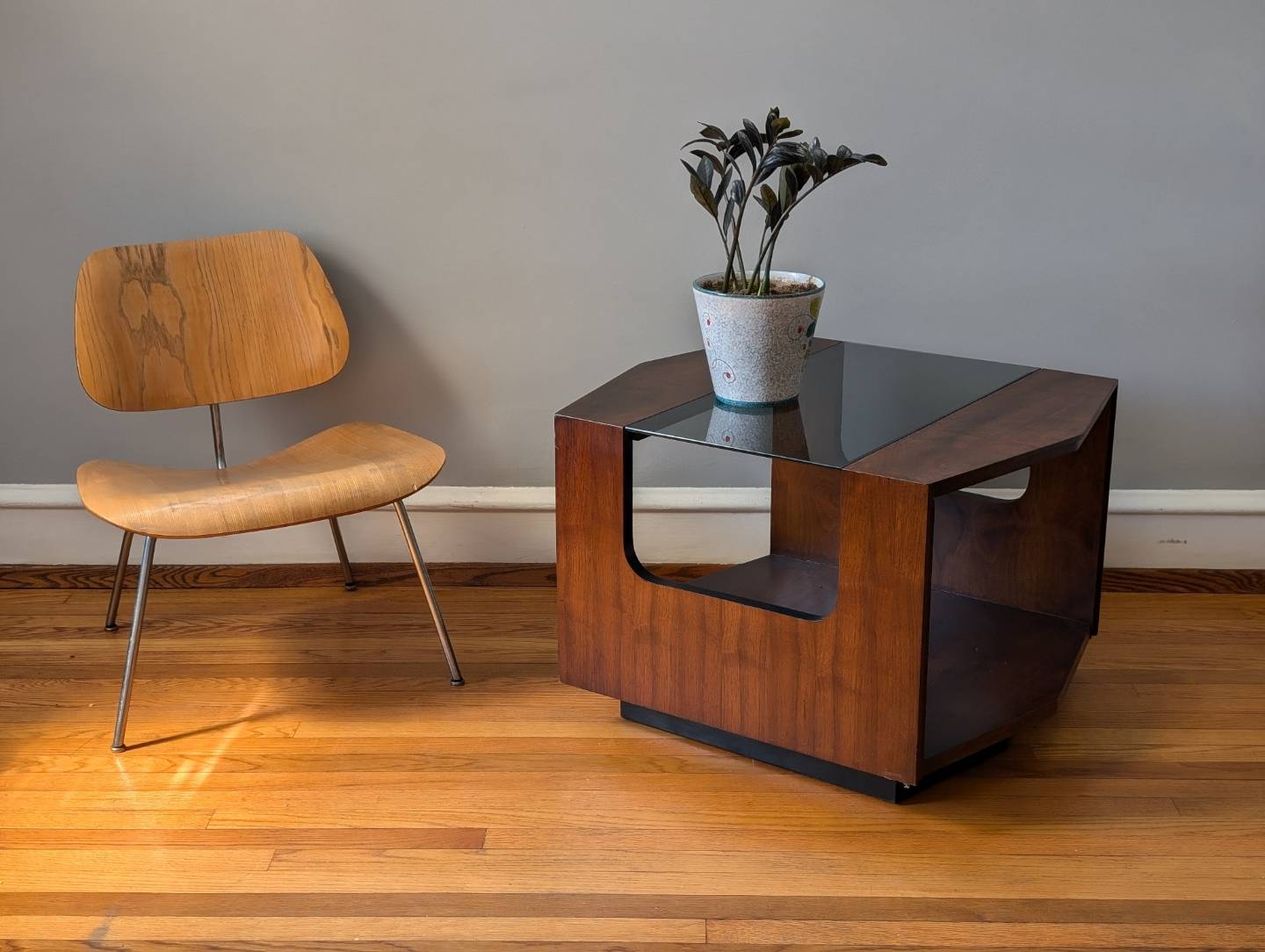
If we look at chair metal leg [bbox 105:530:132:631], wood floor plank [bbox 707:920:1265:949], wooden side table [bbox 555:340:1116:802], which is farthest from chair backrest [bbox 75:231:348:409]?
wood floor plank [bbox 707:920:1265:949]

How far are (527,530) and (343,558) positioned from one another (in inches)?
12.7

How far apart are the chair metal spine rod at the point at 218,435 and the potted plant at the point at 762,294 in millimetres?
860

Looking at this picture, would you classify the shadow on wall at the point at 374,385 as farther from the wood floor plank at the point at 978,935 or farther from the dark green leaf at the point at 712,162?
the wood floor plank at the point at 978,935

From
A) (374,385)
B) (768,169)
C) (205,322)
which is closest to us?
(768,169)

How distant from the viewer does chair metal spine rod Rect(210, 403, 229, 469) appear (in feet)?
6.93

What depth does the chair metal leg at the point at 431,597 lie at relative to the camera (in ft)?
6.20

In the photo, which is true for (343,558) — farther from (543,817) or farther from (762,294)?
(762,294)

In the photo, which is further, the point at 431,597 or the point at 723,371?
the point at 431,597

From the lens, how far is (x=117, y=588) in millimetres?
2111

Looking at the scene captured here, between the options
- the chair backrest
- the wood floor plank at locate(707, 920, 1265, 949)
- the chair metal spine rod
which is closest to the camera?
the wood floor plank at locate(707, 920, 1265, 949)

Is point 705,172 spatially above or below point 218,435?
above

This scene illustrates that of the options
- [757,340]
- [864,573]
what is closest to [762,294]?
[757,340]

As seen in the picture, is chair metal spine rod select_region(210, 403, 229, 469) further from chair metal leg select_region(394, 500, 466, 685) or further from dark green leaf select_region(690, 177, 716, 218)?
dark green leaf select_region(690, 177, 716, 218)

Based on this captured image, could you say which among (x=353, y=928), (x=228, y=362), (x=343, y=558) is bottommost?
(x=353, y=928)
